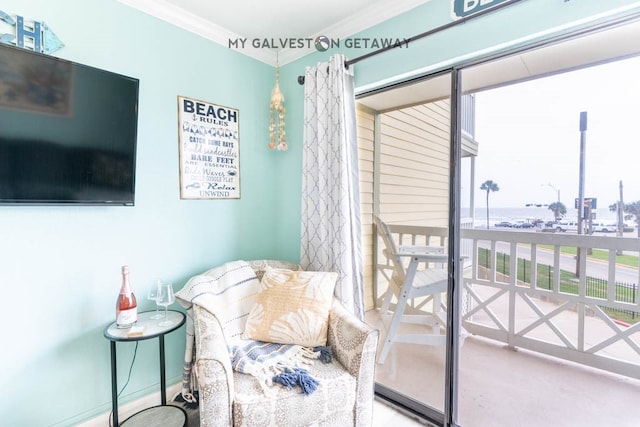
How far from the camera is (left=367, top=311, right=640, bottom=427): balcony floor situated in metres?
1.59

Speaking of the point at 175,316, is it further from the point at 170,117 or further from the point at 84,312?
the point at 170,117

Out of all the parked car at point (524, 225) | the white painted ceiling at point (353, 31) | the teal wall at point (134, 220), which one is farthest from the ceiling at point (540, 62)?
the parked car at point (524, 225)

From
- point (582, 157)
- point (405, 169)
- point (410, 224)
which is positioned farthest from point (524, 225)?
point (405, 169)

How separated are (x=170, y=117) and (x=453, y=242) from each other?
1883 mm

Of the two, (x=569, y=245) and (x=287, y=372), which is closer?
(x=287, y=372)

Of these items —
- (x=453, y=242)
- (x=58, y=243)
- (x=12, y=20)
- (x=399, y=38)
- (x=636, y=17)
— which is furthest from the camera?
(x=399, y=38)

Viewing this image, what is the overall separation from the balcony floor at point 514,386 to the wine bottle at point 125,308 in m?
1.59

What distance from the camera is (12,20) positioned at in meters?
1.39

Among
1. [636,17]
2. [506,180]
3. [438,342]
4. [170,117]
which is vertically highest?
[636,17]

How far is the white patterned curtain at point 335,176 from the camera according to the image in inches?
76.9

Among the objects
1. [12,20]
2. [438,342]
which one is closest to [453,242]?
[438,342]

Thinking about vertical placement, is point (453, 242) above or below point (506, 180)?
below

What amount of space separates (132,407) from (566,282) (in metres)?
2.67

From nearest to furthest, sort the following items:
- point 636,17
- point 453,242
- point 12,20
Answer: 1. point 636,17
2. point 12,20
3. point 453,242
